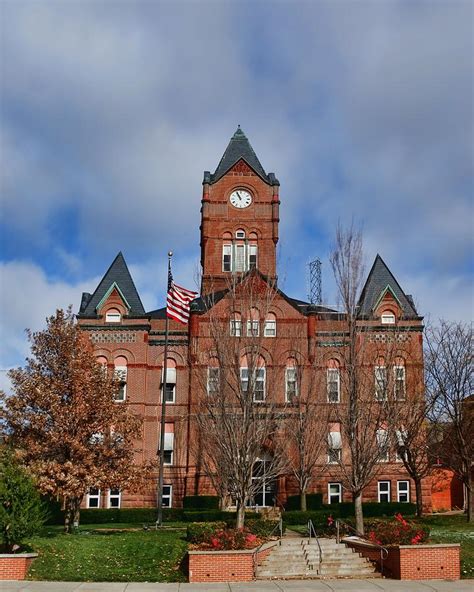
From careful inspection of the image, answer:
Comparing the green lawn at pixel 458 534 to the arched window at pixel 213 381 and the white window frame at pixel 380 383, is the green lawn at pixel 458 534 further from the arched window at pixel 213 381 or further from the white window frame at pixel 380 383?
the arched window at pixel 213 381

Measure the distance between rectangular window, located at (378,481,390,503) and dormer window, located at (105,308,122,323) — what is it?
1901 centimetres

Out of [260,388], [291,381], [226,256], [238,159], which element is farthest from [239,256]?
[291,381]

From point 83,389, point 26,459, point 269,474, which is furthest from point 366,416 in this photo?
point 26,459

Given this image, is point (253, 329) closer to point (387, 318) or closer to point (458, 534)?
point (458, 534)

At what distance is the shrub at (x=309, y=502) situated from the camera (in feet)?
127

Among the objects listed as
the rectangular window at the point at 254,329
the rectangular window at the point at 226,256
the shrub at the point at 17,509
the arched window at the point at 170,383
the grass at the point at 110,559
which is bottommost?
the grass at the point at 110,559

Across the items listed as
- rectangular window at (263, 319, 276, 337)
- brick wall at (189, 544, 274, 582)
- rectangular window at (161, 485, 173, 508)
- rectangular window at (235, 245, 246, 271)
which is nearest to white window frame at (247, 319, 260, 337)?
brick wall at (189, 544, 274, 582)

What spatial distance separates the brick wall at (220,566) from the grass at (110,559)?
0.59 metres

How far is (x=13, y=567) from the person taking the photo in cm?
2009

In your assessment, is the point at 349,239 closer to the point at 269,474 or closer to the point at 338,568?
the point at 269,474

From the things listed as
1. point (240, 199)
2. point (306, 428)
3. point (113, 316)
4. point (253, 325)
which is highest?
point (240, 199)

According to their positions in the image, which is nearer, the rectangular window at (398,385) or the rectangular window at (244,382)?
the rectangular window at (244,382)

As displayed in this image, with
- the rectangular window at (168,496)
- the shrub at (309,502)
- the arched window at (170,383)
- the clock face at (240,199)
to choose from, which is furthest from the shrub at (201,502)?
the clock face at (240,199)

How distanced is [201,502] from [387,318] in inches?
648
